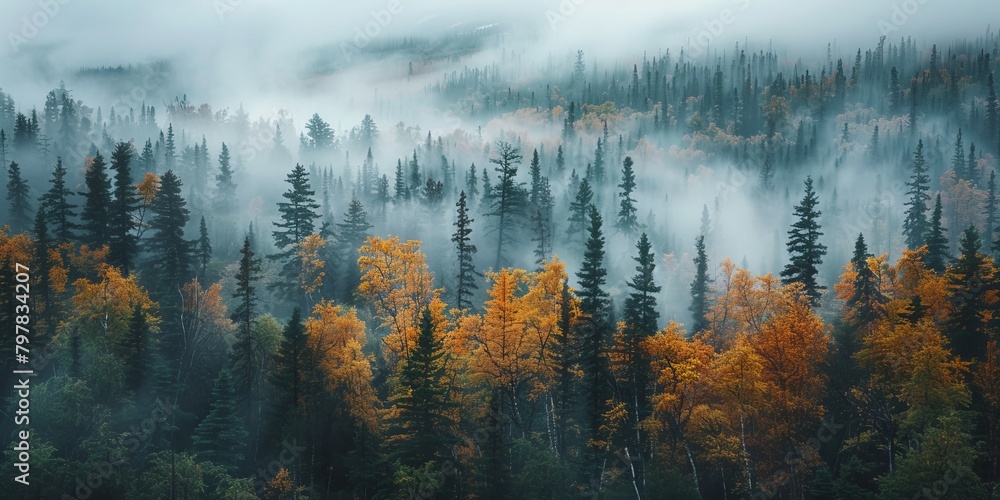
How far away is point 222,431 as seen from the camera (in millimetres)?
57438

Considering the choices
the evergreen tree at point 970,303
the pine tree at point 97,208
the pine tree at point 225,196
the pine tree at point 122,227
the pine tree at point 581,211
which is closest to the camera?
the evergreen tree at point 970,303

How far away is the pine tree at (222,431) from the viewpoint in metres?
56.9

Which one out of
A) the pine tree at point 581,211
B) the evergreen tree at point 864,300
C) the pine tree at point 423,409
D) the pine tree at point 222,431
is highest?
the pine tree at point 581,211

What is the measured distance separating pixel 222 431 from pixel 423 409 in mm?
18696

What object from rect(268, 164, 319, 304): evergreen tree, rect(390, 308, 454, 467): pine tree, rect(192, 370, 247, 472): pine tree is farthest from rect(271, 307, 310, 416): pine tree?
rect(268, 164, 319, 304): evergreen tree

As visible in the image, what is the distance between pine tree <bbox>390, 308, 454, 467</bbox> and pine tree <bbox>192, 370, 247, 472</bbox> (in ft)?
48.3

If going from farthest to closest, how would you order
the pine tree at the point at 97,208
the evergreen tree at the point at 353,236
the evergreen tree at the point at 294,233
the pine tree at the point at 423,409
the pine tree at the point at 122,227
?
the evergreen tree at the point at 353,236, the pine tree at the point at 97,208, the evergreen tree at the point at 294,233, the pine tree at the point at 122,227, the pine tree at the point at 423,409

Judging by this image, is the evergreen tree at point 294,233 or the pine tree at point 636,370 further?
the evergreen tree at point 294,233

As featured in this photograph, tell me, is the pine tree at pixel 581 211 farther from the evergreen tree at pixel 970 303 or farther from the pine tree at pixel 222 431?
the pine tree at pixel 222 431

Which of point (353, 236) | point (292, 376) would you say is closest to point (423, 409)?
point (292, 376)

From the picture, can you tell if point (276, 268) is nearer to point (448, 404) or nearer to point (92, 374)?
point (92, 374)

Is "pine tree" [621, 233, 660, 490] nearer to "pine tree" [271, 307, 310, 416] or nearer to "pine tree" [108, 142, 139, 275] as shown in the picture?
"pine tree" [271, 307, 310, 416]

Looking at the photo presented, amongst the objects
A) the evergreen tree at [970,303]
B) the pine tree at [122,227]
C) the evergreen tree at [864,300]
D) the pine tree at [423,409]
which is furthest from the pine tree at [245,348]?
the evergreen tree at [970,303]

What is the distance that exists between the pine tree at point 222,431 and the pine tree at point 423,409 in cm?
1473
